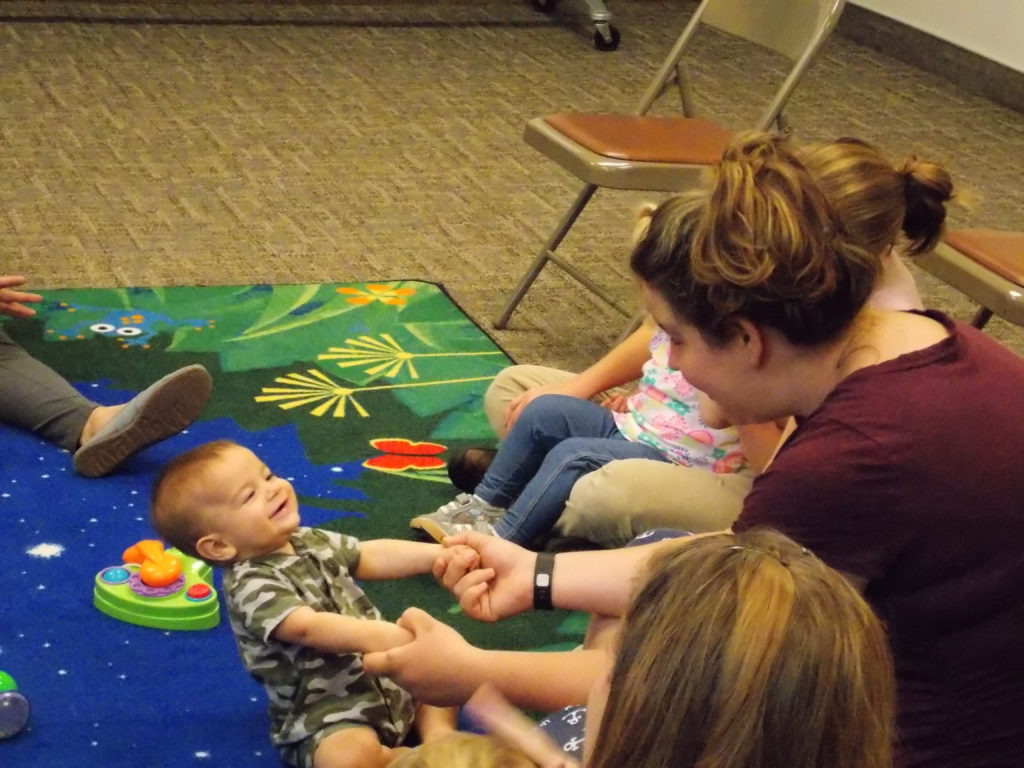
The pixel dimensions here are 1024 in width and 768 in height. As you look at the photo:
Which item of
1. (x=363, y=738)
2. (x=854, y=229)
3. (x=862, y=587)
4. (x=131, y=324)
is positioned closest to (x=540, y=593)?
(x=363, y=738)

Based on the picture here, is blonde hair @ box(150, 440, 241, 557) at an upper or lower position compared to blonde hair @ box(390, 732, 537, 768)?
lower

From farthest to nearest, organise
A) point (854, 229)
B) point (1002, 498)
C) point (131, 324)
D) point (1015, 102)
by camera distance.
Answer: point (1015, 102) → point (131, 324) → point (854, 229) → point (1002, 498)

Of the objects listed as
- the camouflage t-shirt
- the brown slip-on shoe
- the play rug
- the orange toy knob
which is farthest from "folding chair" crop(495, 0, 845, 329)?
the camouflage t-shirt

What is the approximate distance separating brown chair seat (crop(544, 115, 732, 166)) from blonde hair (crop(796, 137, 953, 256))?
983mm

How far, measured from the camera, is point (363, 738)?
5.26 feet

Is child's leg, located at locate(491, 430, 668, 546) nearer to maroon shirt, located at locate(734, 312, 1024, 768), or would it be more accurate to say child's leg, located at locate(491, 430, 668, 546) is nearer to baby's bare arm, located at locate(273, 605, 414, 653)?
baby's bare arm, located at locate(273, 605, 414, 653)

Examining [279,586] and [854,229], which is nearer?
[854,229]

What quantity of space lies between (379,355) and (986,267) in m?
1.15

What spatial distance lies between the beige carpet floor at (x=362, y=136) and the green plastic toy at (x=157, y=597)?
3.56ft

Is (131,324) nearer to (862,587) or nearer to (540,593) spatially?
(540,593)

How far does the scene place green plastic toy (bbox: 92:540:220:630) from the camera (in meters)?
1.92

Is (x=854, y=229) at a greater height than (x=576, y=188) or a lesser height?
greater

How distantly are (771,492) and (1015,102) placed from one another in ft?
13.4

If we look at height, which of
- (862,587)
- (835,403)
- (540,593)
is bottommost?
(540,593)
